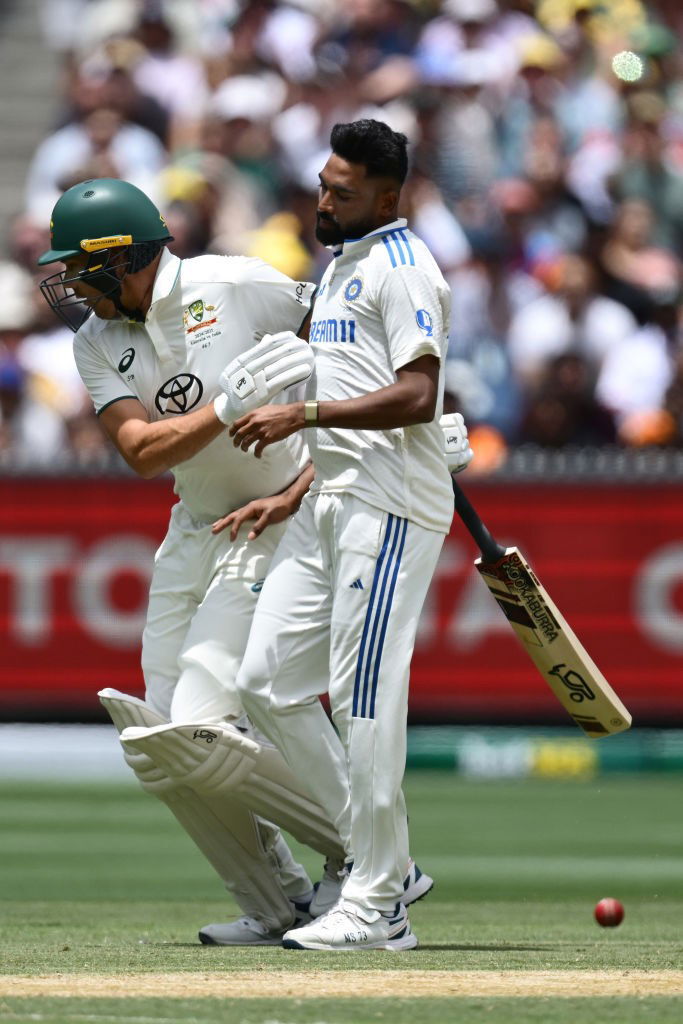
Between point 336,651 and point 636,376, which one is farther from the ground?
point 336,651

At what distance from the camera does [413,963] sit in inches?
187

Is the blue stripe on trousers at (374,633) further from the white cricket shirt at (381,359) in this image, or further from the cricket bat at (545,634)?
the cricket bat at (545,634)

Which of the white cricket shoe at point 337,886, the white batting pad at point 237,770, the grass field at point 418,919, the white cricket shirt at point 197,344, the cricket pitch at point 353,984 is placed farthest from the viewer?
the white cricket shirt at point 197,344

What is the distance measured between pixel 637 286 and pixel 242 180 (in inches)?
106

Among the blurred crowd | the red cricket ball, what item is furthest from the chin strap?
the blurred crowd

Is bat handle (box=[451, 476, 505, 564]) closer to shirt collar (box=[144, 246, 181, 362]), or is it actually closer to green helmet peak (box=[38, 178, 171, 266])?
shirt collar (box=[144, 246, 181, 362])

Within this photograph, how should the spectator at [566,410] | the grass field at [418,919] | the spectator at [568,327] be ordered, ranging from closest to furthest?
the grass field at [418,919] → the spectator at [566,410] → the spectator at [568,327]

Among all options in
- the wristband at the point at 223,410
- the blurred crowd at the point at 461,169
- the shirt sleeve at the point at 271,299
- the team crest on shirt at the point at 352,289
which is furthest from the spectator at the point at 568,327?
the wristband at the point at 223,410

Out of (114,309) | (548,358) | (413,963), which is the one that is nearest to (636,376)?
(548,358)

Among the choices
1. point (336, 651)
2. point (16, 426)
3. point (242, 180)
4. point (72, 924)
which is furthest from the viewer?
point (242, 180)

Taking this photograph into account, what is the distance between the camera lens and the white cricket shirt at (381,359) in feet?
16.7

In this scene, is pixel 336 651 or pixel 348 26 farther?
pixel 348 26

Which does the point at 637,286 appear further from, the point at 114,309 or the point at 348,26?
the point at 114,309

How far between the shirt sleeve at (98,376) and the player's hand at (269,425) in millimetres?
616
